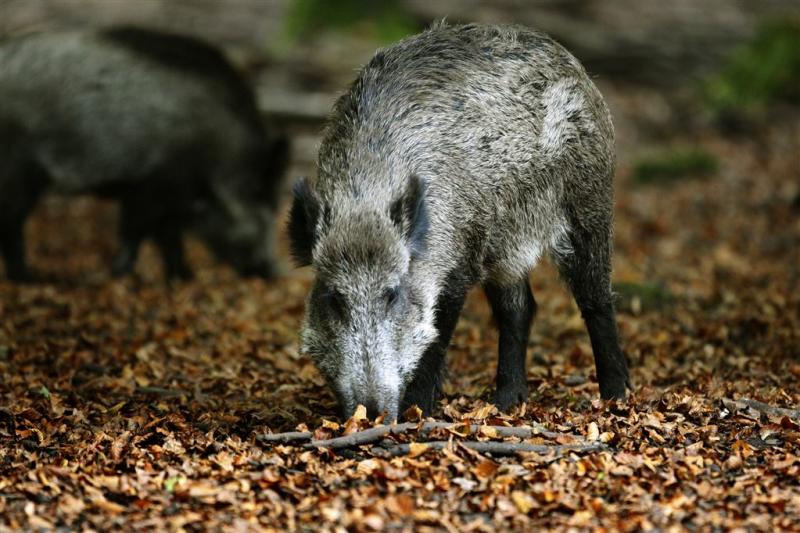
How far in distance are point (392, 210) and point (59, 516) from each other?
226 centimetres

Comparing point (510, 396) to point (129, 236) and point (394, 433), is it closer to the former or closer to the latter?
point (394, 433)

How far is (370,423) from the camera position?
17.7ft

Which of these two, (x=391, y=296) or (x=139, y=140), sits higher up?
(x=139, y=140)

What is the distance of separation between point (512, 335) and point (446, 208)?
4.15 feet

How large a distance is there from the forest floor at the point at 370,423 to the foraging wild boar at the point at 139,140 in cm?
75

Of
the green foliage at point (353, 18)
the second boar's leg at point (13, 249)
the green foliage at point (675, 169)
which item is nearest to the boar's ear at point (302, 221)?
the second boar's leg at point (13, 249)

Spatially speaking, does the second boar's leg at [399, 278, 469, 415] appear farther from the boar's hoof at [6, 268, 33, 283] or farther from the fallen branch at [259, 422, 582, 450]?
the boar's hoof at [6, 268, 33, 283]

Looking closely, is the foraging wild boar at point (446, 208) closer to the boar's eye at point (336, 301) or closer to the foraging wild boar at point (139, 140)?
the boar's eye at point (336, 301)

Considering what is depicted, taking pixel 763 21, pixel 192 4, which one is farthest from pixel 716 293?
pixel 192 4

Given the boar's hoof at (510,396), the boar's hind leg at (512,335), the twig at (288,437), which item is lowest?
the twig at (288,437)

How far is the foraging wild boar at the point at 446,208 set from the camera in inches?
221

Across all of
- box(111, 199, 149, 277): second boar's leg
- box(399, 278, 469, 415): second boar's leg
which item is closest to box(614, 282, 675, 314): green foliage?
box(399, 278, 469, 415): second boar's leg

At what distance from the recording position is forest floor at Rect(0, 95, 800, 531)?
4836 millimetres

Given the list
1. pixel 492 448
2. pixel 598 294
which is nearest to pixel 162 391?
pixel 492 448
